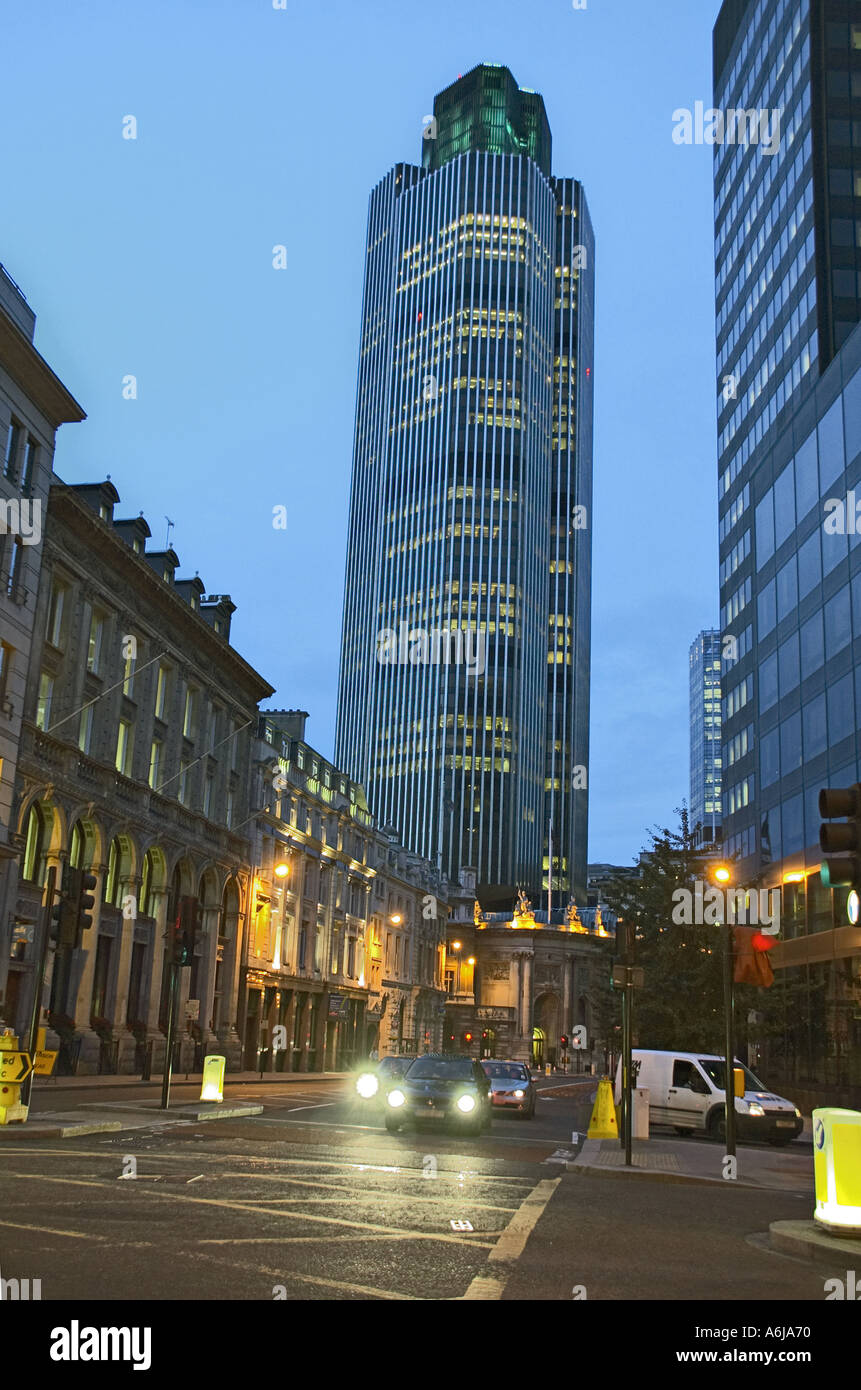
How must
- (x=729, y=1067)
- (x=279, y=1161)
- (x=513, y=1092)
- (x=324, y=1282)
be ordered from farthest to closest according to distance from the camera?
(x=513, y=1092) → (x=729, y=1067) → (x=279, y=1161) → (x=324, y=1282)

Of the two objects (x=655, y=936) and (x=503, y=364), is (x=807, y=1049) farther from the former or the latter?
(x=503, y=364)

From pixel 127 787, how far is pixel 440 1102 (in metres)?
22.9

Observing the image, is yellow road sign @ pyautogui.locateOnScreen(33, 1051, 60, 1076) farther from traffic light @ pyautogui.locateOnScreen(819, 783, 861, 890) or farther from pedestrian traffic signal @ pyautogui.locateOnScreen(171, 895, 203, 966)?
traffic light @ pyautogui.locateOnScreen(819, 783, 861, 890)

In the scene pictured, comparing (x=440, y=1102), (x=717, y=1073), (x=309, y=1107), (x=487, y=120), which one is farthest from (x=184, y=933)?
(x=487, y=120)

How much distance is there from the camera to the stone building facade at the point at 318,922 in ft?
198

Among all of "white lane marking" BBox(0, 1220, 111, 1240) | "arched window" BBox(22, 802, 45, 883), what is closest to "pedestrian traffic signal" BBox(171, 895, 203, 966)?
"arched window" BBox(22, 802, 45, 883)

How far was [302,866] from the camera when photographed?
66.6 metres

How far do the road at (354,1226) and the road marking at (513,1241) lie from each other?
25 mm

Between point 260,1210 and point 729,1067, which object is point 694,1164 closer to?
point 729,1067

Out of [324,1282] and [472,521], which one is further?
[472,521]

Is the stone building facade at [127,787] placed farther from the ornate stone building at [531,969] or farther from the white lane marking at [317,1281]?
the ornate stone building at [531,969]

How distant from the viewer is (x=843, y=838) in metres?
9.52

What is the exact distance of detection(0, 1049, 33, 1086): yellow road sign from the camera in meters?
18.6
